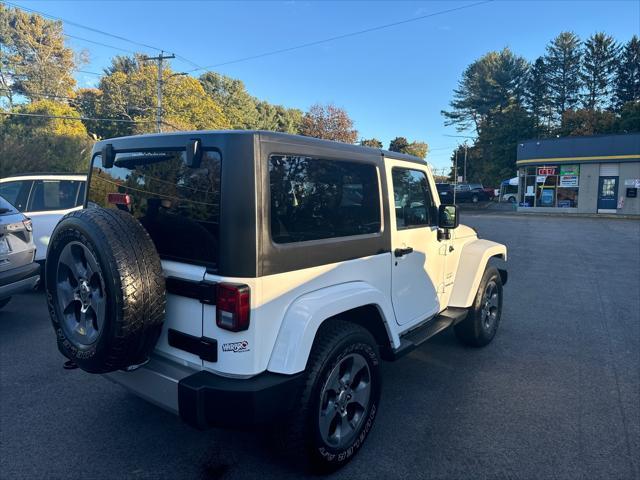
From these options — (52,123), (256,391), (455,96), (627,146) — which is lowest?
(256,391)

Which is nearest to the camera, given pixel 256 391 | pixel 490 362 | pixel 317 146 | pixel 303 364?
pixel 256 391

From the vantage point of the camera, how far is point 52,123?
36.3m

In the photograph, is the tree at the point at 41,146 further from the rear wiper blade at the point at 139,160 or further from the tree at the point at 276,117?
the tree at the point at 276,117

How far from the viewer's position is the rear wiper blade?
2674 millimetres

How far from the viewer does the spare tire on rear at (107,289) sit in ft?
7.47

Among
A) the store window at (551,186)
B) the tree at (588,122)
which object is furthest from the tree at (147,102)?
the tree at (588,122)

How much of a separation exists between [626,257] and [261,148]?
40.3ft

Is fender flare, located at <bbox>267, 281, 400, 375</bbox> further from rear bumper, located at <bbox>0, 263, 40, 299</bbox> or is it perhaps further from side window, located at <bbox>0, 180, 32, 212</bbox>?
side window, located at <bbox>0, 180, 32, 212</bbox>

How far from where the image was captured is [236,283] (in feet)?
7.46

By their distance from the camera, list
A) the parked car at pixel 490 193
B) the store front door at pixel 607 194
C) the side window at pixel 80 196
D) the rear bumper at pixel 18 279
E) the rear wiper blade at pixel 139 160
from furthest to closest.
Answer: the parked car at pixel 490 193 → the store front door at pixel 607 194 → the side window at pixel 80 196 → the rear bumper at pixel 18 279 → the rear wiper blade at pixel 139 160

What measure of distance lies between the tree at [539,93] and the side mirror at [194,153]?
222 feet

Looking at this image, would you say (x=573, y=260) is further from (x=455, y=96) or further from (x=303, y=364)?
(x=455, y=96)

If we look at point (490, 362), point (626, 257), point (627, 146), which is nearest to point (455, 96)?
point (627, 146)

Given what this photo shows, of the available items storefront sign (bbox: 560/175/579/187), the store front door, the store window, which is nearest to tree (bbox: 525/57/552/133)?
the store window
